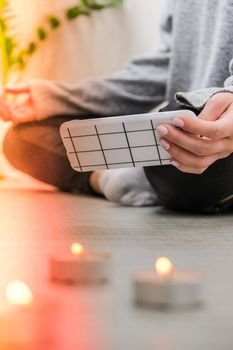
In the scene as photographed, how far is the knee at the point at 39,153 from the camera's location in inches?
76.2

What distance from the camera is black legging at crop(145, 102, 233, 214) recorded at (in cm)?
135

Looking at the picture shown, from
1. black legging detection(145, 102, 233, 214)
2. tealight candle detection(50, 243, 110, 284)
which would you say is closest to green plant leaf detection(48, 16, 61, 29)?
black legging detection(145, 102, 233, 214)

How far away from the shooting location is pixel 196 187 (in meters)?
1.38

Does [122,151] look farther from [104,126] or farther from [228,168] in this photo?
[228,168]

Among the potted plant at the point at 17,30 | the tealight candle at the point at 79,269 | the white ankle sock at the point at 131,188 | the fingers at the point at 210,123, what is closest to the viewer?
the tealight candle at the point at 79,269

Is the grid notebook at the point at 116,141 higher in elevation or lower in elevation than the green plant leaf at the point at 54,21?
higher

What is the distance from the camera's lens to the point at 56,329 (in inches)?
22.5

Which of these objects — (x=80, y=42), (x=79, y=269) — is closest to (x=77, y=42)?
(x=80, y=42)

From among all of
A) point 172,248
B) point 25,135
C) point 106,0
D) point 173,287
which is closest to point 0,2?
point 106,0

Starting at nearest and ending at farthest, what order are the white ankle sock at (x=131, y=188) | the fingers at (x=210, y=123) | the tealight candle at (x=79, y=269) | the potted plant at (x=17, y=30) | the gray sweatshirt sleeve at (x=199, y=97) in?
the tealight candle at (x=79, y=269)
the fingers at (x=210, y=123)
the gray sweatshirt sleeve at (x=199, y=97)
the white ankle sock at (x=131, y=188)
the potted plant at (x=17, y=30)

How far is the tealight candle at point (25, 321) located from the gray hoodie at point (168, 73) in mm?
1046

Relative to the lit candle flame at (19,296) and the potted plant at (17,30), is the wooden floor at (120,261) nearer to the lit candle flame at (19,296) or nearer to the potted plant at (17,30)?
the lit candle flame at (19,296)

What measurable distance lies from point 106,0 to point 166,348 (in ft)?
7.51

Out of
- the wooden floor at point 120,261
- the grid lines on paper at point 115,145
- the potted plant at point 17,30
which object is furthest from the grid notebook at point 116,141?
the potted plant at point 17,30
